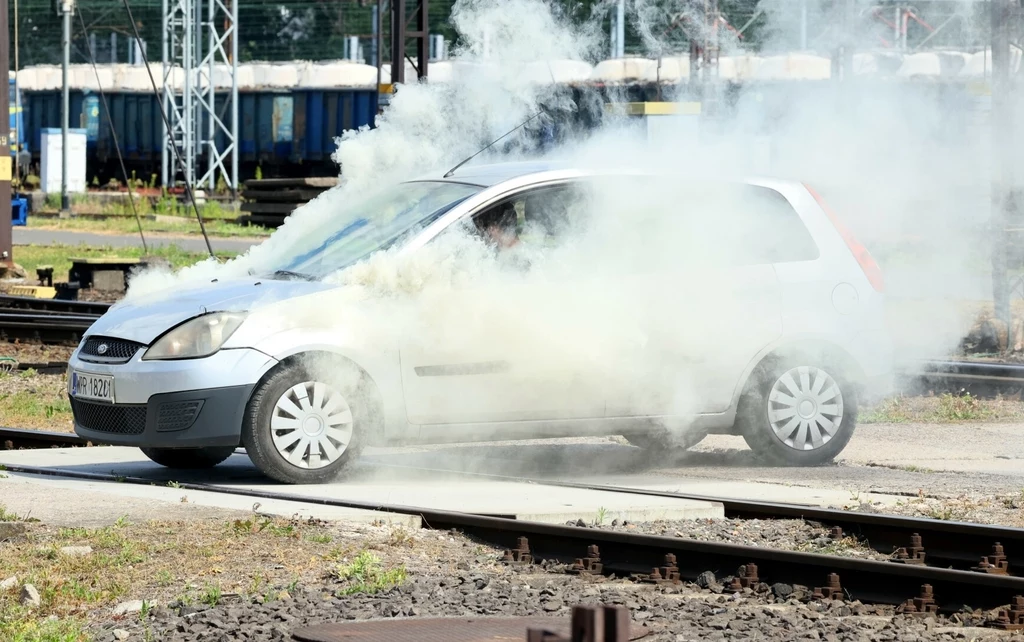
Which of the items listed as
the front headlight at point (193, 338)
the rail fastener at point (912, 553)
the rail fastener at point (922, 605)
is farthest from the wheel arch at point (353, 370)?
the rail fastener at point (922, 605)

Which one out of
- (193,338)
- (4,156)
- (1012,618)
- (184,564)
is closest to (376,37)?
(4,156)

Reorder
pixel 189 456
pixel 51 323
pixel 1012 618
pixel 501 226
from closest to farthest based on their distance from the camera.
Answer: pixel 1012 618
pixel 501 226
pixel 189 456
pixel 51 323

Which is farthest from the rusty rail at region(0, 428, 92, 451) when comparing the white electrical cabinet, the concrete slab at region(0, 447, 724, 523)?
the white electrical cabinet

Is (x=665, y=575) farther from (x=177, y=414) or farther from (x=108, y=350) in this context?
(x=108, y=350)

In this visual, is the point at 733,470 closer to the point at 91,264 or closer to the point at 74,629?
the point at 74,629

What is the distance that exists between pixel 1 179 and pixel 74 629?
18407mm

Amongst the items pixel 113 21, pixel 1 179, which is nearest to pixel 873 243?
pixel 1 179

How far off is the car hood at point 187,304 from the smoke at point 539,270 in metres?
0.15

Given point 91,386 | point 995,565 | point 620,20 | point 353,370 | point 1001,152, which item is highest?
point 620,20

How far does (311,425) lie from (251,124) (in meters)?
44.1

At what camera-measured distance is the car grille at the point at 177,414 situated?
8.24 m

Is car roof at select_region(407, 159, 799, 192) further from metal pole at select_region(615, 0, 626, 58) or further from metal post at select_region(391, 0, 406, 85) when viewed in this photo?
metal post at select_region(391, 0, 406, 85)

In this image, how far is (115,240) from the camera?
3166 cm

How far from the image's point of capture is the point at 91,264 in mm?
21609
